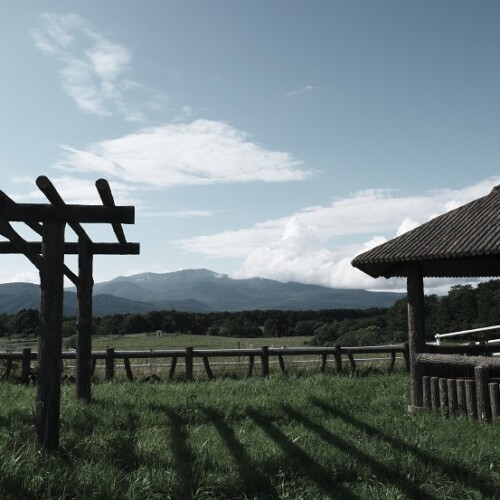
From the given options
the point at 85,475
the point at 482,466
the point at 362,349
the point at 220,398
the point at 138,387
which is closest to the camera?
the point at 85,475

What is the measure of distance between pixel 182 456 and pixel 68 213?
131 inches

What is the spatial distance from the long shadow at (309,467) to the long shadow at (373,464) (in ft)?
1.64

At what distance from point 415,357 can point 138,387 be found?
5.74 meters

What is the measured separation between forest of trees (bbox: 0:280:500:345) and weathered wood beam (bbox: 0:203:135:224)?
56085 mm

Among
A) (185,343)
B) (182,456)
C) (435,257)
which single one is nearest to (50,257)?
(182,456)

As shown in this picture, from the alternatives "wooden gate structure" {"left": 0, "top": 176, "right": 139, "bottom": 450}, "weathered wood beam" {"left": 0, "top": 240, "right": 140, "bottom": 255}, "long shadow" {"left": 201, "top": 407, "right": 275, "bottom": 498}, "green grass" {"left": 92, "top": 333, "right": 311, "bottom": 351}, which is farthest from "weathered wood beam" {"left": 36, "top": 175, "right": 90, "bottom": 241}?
"green grass" {"left": 92, "top": 333, "right": 311, "bottom": 351}

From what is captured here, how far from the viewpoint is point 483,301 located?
2382 inches

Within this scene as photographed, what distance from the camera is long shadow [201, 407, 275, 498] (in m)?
5.76

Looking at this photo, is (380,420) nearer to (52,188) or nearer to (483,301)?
(52,188)

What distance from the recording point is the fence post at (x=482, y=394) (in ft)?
29.1

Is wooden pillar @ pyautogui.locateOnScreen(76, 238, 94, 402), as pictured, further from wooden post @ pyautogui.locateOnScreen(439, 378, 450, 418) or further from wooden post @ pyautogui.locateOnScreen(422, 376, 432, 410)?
wooden post @ pyautogui.locateOnScreen(439, 378, 450, 418)

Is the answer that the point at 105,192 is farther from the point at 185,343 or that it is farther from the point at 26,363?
the point at 185,343

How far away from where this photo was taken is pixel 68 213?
7266 millimetres

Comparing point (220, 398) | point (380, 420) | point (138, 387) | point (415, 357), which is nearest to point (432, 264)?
point (415, 357)
